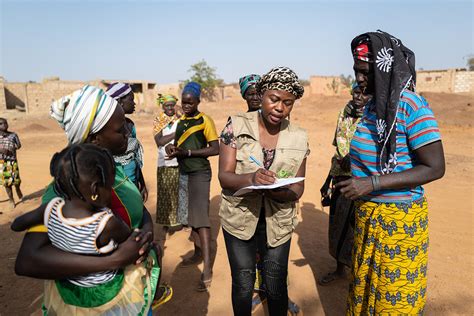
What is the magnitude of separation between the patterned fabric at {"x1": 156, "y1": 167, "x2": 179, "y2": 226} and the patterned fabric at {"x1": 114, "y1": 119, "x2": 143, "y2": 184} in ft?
3.78

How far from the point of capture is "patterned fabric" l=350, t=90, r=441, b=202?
1.74 meters

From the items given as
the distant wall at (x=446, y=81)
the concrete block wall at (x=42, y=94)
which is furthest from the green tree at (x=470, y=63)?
the concrete block wall at (x=42, y=94)

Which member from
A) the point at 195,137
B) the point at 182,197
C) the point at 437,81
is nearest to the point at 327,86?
the point at 437,81

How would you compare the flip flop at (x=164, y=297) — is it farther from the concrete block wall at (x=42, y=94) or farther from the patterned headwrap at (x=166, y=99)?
the concrete block wall at (x=42, y=94)

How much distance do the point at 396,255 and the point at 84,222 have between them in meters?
1.71

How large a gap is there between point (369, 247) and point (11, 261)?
4392mm

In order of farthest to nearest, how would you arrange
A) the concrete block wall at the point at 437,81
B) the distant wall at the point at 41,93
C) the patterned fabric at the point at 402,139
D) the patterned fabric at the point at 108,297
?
the concrete block wall at the point at 437,81, the distant wall at the point at 41,93, the patterned fabric at the point at 402,139, the patterned fabric at the point at 108,297

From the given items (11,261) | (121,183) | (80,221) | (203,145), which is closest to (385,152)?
(121,183)

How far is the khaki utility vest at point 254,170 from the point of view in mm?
2248

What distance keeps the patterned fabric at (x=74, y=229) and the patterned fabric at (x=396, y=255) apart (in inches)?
60.3

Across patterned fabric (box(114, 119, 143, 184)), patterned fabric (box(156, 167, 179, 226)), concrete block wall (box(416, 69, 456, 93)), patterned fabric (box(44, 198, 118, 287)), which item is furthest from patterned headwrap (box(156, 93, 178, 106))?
concrete block wall (box(416, 69, 456, 93))

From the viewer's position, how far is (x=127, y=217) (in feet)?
5.11

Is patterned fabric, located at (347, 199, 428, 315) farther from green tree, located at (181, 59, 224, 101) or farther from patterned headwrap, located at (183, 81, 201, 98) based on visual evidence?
green tree, located at (181, 59, 224, 101)

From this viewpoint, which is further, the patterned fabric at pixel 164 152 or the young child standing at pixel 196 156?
the patterned fabric at pixel 164 152
